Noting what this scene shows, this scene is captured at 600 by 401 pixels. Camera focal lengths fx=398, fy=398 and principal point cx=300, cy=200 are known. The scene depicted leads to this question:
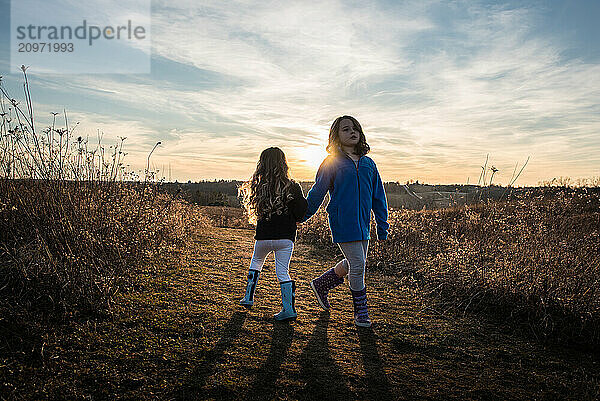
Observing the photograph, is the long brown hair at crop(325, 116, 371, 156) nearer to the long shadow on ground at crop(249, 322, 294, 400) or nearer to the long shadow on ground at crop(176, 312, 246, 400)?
the long shadow on ground at crop(249, 322, 294, 400)

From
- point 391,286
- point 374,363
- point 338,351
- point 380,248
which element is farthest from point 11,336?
point 380,248

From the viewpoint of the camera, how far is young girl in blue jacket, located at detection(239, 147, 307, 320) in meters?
3.96

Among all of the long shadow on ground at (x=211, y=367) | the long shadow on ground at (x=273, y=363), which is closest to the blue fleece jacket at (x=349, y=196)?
the long shadow on ground at (x=273, y=363)

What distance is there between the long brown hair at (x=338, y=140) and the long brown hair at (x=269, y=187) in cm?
52

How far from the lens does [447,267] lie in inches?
211

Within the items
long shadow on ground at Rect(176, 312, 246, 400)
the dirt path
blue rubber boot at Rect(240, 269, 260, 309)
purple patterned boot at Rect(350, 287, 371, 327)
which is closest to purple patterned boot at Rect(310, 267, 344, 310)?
the dirt path

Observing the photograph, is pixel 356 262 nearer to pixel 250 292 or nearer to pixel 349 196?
pixel 349 196

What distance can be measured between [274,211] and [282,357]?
4.89 ft

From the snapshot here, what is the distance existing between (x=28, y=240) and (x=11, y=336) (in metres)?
2.02

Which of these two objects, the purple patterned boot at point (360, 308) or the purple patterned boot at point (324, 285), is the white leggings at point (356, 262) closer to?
the purple patterned boot at point (360, 308)

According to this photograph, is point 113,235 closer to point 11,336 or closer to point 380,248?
point 11,336

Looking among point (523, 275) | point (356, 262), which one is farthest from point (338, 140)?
point (523, 275)

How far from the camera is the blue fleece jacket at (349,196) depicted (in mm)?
3744

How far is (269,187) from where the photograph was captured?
4016 millimetres
